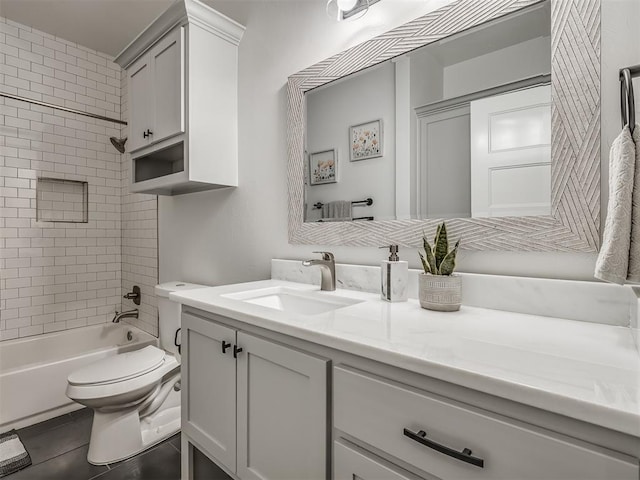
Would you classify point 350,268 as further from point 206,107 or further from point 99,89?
point 99,89

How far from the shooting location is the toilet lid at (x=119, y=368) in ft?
5.17

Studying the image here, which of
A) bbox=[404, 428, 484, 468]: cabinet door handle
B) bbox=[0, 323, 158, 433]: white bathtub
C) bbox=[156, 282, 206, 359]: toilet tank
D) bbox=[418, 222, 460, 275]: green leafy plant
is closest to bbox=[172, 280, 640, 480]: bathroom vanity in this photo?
bbox=[404, 428, 484, 468]: cabinet door handle

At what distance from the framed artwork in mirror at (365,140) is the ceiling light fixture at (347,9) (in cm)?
44

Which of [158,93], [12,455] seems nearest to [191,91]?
[158,93]

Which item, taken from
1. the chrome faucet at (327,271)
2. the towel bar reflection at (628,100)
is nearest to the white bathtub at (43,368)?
the chrome faucet at (327,271)

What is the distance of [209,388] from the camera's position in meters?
1.16

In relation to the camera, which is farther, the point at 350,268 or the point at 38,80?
the point at 38,80

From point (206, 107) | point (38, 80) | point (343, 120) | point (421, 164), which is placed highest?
point (38, 80)

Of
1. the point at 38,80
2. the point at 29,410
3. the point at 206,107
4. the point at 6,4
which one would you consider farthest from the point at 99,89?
the point at 29,410

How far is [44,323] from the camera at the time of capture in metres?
2.68

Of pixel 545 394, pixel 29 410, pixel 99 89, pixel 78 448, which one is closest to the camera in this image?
pixel 545 394

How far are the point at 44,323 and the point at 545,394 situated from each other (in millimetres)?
3371

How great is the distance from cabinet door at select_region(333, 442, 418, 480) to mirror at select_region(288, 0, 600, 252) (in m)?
0.69

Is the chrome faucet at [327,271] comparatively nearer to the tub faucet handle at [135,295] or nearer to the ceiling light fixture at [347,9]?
the ceiling light fixture at [347,9]
